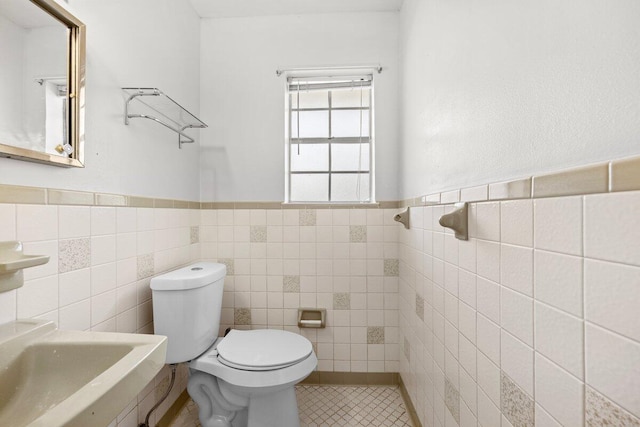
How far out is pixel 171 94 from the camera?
148cm

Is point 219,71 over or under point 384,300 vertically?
over

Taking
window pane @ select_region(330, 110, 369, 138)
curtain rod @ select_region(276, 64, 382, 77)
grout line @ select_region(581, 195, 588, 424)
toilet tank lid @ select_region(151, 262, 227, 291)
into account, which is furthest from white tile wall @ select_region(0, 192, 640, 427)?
curtain rod @ select_region(276, 64, 382, 77)

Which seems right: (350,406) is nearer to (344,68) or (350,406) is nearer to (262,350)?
(262,350)

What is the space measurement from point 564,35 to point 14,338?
4.50 feet

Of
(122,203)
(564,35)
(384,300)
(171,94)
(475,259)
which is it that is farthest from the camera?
(384,300)

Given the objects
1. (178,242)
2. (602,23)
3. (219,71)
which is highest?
(219,71)

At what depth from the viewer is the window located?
185cm

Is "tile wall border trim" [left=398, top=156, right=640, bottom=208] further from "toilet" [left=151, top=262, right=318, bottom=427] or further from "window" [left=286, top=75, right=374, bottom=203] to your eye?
"window" [left=286, top=75, right=374, bottom=203]

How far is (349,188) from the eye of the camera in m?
1.86

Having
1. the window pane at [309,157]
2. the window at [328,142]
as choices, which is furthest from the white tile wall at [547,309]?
the window pane at [309,157]

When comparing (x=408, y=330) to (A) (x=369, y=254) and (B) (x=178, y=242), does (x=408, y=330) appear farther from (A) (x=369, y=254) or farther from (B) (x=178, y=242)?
(B) (x=178, y=242)

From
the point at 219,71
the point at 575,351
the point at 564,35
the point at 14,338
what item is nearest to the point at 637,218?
the point at 575,351

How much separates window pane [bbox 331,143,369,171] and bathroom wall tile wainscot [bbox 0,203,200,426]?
3.50 feet

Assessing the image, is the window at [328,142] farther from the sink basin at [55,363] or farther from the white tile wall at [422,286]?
the sink basin at [55,363]
